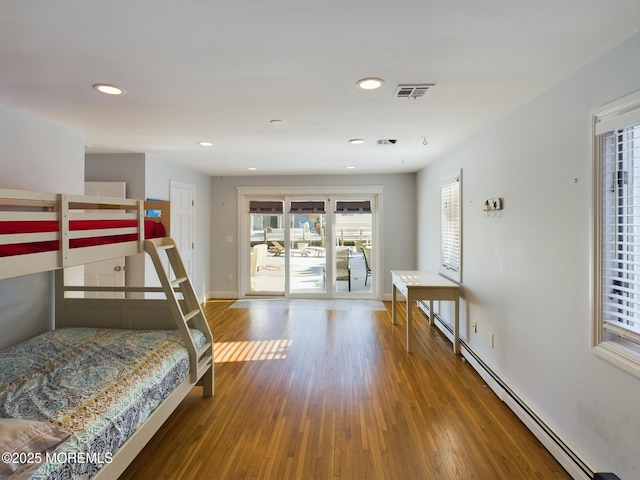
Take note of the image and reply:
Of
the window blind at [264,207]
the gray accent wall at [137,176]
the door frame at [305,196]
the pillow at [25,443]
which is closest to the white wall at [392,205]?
the door frame at [305,196]

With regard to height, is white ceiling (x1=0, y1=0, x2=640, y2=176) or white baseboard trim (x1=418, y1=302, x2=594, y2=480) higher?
white ceiling (x1=0, y1=0, x2=640, y2=176)

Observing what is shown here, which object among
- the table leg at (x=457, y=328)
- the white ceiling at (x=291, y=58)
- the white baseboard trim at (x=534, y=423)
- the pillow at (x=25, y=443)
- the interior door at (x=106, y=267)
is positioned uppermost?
the white ceiling at (x=291, y=58)

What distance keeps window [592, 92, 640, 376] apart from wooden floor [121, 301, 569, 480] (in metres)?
0.89

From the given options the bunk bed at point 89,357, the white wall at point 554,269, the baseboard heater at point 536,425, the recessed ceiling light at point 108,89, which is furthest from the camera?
the recessed ceiling light at point 108,89

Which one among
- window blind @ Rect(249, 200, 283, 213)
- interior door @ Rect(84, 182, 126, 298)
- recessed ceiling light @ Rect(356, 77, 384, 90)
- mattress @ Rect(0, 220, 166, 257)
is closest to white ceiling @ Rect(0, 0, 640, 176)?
recessed ceiling light @ Rect(356, 77, 384, 90)

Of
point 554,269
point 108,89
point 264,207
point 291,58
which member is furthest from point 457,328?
point 264,207

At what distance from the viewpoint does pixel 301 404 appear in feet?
8.84

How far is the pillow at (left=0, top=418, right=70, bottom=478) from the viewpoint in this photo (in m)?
1.19

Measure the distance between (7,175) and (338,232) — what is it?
4.57m

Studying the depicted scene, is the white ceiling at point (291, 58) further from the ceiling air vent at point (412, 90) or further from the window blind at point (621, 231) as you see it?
the window blind at point (621, 231)

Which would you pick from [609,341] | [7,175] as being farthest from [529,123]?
[7,175]

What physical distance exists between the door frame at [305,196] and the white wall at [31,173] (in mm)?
3184

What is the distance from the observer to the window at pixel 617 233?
1624 millimetres

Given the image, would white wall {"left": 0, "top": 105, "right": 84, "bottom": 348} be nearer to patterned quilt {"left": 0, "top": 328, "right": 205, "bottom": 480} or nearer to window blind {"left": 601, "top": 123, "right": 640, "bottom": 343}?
patterned quilt {"left": 0, "top": 328, "right": 205, "bottom": 480}
